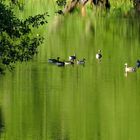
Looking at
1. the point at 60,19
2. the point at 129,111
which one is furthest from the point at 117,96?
the point at 60,19

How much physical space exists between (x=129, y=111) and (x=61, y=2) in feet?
36.6

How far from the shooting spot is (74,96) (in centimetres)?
3600

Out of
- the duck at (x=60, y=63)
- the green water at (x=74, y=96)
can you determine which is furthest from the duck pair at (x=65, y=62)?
the green water at (x=74, y=96)

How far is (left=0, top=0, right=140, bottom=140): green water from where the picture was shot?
95.7 feet

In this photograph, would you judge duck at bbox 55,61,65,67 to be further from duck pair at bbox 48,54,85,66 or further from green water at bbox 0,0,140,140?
green water at bbox 0,0,140,140

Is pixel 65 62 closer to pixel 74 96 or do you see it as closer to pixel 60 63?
pixel 60 63

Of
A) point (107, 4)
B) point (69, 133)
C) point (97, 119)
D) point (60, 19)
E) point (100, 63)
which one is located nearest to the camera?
point (69, 133)

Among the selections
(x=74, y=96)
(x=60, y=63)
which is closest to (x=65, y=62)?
(x=60, y=63)

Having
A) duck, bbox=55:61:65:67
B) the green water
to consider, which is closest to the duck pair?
duck, bbox=55:61:65:67

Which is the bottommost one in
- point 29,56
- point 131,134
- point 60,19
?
point 131,134

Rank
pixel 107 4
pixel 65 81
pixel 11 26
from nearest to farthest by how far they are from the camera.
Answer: pixel 11 26 < pixel 65 81 < pixel 107 4

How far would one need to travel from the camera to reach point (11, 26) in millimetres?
22188

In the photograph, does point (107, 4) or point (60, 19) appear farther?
point (107, 4)

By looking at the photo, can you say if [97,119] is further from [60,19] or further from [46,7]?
[46,7]
